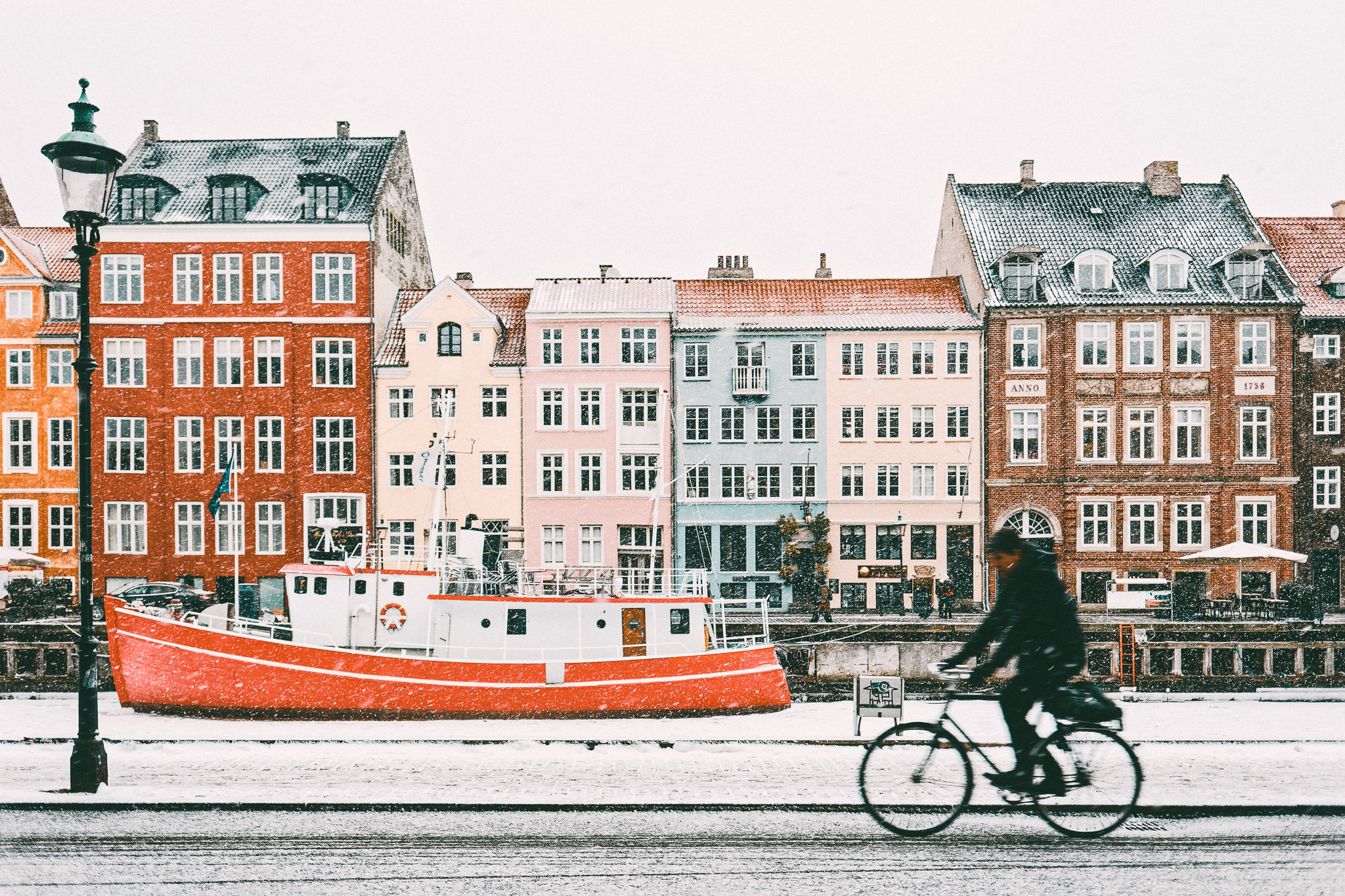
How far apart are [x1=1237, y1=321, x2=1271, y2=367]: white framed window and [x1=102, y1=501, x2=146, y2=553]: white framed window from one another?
39.8 metres

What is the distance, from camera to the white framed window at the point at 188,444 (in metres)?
38.8

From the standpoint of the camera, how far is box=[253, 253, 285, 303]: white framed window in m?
38.8

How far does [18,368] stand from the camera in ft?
129

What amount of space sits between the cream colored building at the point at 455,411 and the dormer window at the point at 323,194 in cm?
485

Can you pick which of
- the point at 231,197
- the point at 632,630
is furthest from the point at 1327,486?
the point at 231,197

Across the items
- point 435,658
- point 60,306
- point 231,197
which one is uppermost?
point 231,197

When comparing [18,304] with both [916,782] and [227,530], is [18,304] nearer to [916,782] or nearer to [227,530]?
[227,530]

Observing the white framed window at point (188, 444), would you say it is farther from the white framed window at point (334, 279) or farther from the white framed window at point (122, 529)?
the white framed window at point (334, 279)

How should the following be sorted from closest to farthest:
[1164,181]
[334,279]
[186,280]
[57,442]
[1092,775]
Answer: [1092,775], [186,280], [334,279], [57,442], [1164,181]

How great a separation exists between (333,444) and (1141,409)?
29.2 metres

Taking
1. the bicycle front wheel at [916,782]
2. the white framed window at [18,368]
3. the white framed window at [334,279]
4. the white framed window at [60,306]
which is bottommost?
the bicycle front wheel at [916,782]

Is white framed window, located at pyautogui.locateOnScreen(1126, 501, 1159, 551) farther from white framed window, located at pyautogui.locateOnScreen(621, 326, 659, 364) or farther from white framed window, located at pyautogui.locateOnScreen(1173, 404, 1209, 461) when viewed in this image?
white framed window, located at pyautogui.locateOnScreen(621, 326, 659, 364)

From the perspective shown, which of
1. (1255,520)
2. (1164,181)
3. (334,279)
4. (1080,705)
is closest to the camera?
(1080,705)

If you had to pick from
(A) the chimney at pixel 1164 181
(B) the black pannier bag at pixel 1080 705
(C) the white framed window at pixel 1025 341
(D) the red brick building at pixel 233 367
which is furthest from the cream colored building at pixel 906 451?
(B) the black pannier bag at pixel 1080 705
